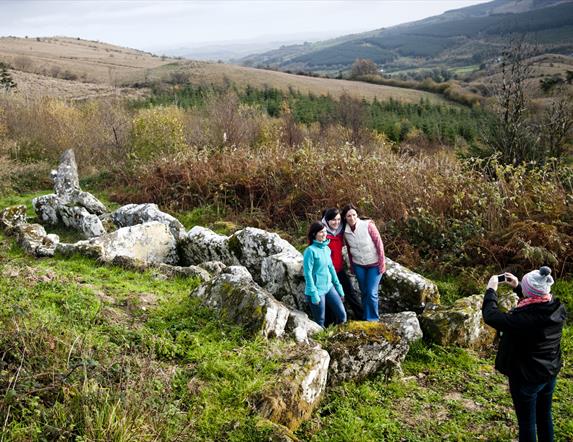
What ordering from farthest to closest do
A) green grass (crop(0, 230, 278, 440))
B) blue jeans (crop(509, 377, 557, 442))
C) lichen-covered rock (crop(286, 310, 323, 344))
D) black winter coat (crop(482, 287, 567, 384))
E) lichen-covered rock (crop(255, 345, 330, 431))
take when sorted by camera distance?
lichen-covered rock (crop(286, 310, 323, 344)) < lichen-covered rock (crop(255, 345, 330, 431)) < blue jeans (crop(509, 377, 557, 442)) < black winter coat (crop(482, 287, 567, 384)) < green grass (crop(0, 230, 278, 440))

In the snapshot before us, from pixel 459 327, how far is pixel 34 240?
9.98 m

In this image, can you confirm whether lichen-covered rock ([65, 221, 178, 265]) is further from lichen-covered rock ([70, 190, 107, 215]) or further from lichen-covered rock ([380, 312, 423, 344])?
lichen-covered rock ([380, 312, 423, 344])

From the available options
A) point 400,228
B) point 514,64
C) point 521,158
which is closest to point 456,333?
point 400,228

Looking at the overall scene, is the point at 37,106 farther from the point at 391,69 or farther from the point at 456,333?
the point at 391,69

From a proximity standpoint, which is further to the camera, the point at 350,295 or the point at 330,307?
the point at 350,295

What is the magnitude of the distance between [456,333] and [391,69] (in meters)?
202

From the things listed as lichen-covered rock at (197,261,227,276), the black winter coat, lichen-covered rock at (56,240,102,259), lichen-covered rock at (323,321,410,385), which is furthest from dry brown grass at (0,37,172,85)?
the black winter coat

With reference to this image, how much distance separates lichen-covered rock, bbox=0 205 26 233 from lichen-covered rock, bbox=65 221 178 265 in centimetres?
359

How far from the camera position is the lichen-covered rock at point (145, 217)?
12750 mm

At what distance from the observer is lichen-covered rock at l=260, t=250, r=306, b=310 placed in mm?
8820

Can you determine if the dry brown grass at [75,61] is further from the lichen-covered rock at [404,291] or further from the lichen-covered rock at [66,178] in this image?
the lichen-covered rock at [404,291]

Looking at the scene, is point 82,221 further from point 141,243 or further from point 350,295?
point 350,295

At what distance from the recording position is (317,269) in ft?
24.7

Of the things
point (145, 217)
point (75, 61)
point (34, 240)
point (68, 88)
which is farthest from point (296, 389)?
point (75, 61)
